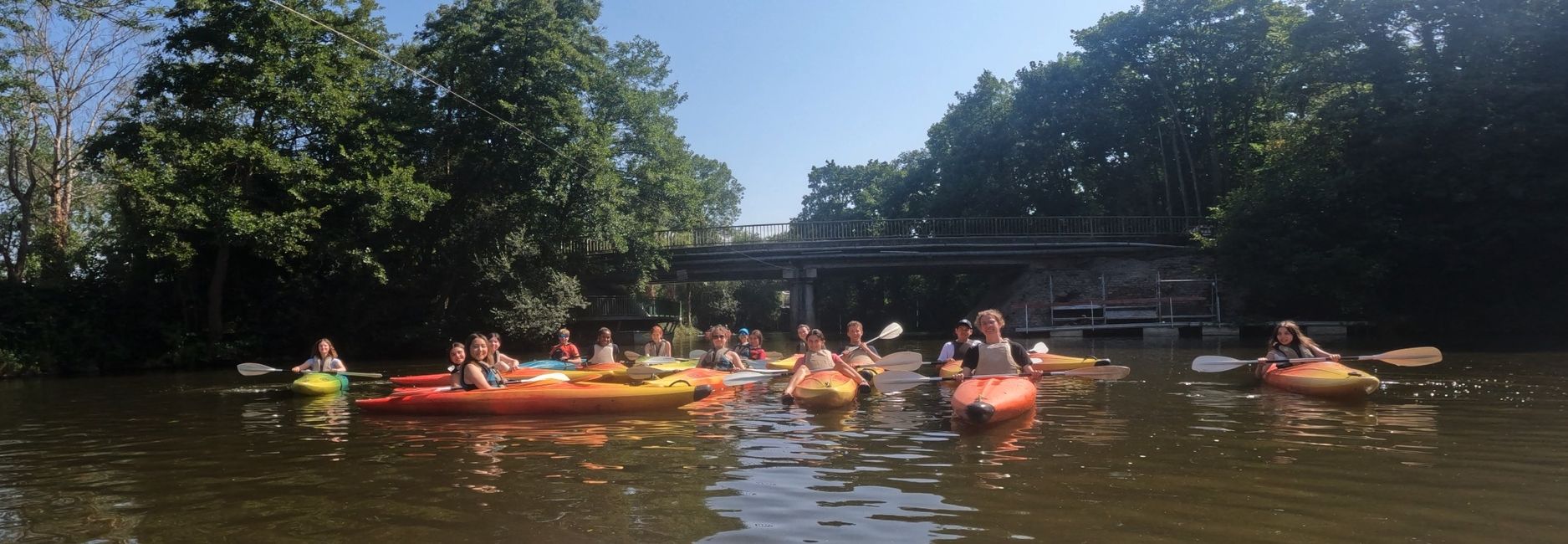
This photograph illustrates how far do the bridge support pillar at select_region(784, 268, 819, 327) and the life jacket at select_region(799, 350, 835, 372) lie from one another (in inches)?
1034

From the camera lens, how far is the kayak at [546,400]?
1010 centimetres

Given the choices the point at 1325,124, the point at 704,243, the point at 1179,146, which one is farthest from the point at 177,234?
the point at 1179,146

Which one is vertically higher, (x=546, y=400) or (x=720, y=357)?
(x=720, y=357)

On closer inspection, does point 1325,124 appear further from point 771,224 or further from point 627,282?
point 627,282

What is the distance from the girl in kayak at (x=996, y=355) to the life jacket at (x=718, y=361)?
211 inches

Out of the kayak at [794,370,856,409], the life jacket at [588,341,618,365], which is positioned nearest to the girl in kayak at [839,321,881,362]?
the kayak at [794,370,856,409]

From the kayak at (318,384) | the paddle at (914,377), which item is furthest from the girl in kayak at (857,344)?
the kayak at (318,384)

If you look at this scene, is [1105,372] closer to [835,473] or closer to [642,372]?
[642,372]

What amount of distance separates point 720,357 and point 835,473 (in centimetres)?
815

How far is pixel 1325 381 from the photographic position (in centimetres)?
1002

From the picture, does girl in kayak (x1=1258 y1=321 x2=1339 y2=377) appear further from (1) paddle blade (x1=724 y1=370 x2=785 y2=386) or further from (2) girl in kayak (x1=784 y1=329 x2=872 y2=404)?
(1) paddle blade (x1=724 y1=370 x2=785 y2=386)

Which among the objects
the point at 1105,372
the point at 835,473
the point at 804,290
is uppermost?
the point at 804,290

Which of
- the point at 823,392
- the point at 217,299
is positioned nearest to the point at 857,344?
the point at 823,392

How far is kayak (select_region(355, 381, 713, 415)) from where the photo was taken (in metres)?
10.1
